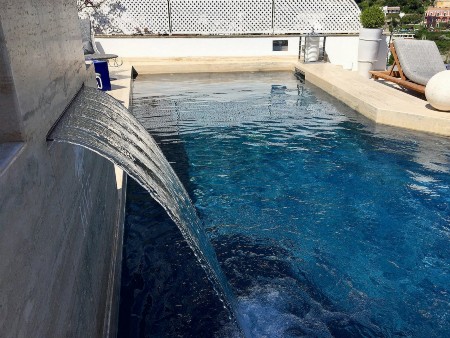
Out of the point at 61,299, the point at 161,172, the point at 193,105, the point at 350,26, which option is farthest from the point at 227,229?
the point at 350,26

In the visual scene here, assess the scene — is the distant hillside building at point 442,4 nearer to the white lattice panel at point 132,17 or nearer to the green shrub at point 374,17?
the green shrub at point 374,17

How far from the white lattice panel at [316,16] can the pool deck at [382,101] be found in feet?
13.6

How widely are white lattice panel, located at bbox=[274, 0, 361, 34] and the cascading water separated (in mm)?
12855

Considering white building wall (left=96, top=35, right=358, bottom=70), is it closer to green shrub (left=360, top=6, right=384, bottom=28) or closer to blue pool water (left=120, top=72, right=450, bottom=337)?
green shrub (left=360, top=6, right=384, bottom=28)

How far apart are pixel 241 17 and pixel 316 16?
272cm

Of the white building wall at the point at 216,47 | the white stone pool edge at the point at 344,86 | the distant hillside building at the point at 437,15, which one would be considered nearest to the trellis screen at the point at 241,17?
the white building wall at the point at 216,47

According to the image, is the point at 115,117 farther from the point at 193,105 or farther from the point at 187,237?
the point at 193,105

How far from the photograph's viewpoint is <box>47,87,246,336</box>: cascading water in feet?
6.75

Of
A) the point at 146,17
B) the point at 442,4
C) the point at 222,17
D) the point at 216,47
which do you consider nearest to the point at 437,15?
the point at 442,4

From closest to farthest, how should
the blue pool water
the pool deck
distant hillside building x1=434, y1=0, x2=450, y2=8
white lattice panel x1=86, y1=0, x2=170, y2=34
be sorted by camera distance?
the blue pool water → the pool deck → white lattice panel x1=86, y1=0, x2=170, y2=34 → distant hillside building x1=434, y1=0, x2=450, y2=8

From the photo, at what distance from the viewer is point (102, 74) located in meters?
8.12

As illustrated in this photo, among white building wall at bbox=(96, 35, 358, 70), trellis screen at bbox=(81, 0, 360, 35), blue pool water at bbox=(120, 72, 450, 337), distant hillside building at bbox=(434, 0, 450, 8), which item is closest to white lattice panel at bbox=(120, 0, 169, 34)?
trellis screen at bbox=(81, 0, 360, 35)

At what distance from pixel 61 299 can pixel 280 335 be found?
1.83 m

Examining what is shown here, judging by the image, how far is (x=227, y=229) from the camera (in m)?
4.35
